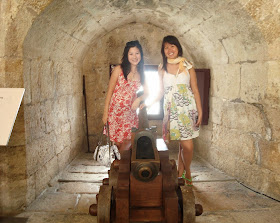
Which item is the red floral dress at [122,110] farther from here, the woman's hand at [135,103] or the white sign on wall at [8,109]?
the white sign on wall at [8,109]

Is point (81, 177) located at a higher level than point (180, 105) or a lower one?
lower

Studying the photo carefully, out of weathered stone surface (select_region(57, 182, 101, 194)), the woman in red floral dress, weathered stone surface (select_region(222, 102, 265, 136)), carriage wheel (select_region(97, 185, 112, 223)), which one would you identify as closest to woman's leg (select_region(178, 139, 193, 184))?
the woman in red floral dress

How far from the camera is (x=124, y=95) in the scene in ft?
10.9

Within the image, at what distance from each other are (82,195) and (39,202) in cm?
43

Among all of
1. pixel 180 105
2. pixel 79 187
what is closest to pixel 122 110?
pixel 180 105

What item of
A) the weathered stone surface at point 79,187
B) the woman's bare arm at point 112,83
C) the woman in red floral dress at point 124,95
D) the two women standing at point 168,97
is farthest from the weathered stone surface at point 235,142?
the weathered stone surface at point 79,187

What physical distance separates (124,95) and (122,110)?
17 cm

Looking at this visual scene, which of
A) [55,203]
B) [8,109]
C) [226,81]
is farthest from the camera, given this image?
[226,81]

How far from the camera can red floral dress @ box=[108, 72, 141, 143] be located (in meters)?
3.32

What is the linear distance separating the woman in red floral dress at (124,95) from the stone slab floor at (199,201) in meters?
0.72

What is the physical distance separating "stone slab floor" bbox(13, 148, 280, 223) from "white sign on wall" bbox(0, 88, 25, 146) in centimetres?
90

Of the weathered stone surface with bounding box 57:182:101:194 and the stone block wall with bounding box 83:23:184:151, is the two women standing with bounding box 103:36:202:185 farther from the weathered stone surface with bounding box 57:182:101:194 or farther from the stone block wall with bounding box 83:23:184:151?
the stone block wall with bounding box 83:23:184:151

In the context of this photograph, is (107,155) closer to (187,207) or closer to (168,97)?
(168,97)

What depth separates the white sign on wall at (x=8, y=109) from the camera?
2.08 meters
